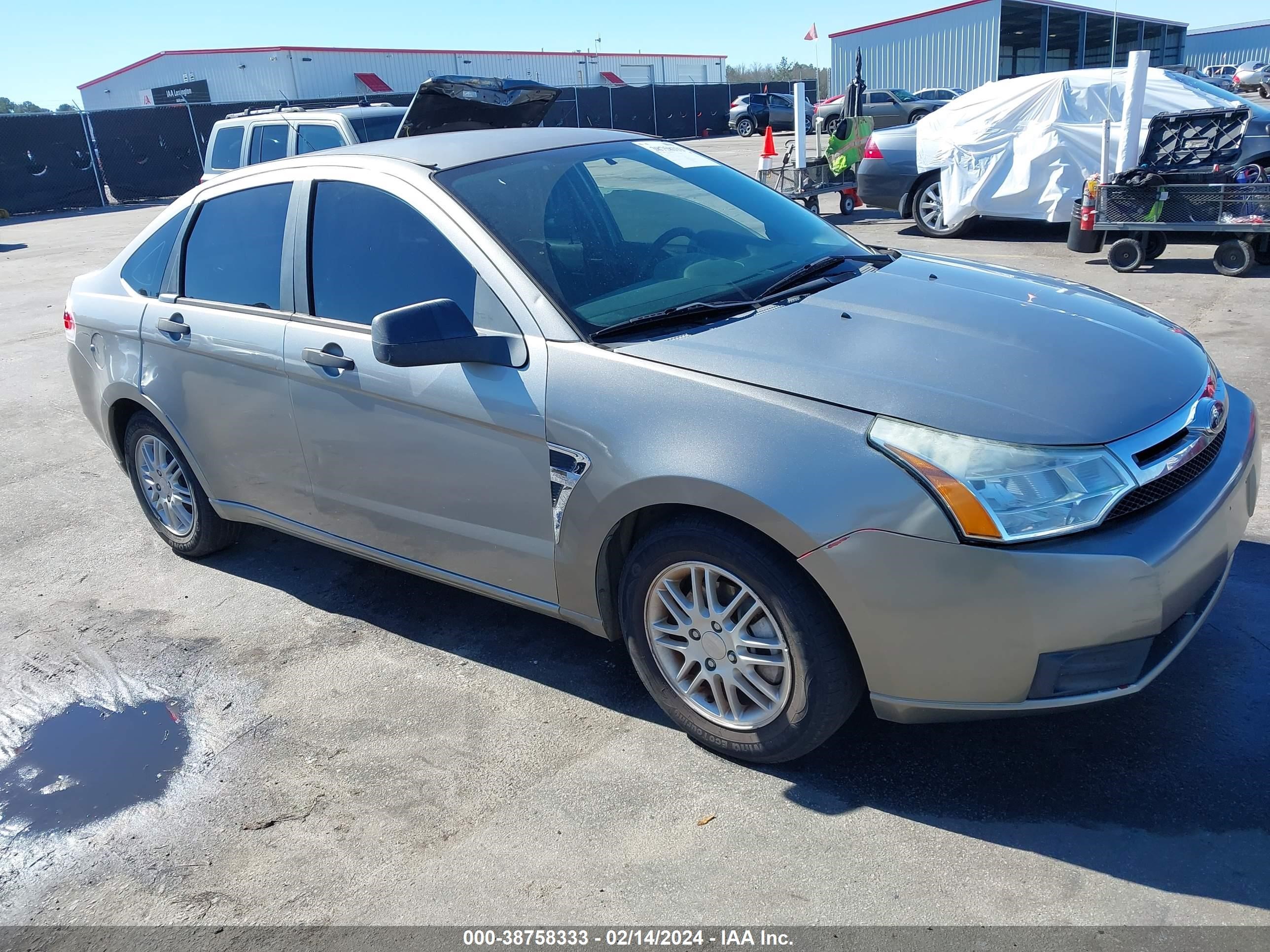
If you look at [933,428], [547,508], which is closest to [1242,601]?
[933,428]

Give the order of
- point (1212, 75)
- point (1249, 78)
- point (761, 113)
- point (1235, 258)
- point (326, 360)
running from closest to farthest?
point (326, 360) → point (1235, 258) → point (761, 113) → point (1249, 78) → point (1212, 75)

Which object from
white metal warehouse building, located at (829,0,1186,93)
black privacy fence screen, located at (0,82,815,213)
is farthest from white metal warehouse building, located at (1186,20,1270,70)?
black privacy fence screen, located at (0,82,815,213)

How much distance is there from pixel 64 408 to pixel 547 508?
6123 mm

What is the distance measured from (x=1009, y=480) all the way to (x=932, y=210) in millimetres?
10735

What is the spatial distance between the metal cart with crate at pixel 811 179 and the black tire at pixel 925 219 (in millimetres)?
1669

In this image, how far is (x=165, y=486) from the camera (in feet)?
15.8

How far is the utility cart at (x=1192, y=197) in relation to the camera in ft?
29.7

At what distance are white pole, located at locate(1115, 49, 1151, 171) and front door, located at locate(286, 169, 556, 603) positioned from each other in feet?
28.9

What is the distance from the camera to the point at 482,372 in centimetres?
321

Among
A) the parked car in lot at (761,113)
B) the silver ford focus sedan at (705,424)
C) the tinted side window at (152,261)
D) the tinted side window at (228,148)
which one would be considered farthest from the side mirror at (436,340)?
the parked car in lot at (761,113)

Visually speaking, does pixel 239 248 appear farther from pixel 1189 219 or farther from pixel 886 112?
pixel 886 112

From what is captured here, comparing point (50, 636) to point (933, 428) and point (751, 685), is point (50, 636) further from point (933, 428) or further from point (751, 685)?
point (933, 428)

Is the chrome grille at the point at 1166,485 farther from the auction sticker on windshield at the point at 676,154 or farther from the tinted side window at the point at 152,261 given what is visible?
the tinted side window at the point at 152,261

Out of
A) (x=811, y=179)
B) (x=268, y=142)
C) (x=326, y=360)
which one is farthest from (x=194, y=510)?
(x=811, y=179)
